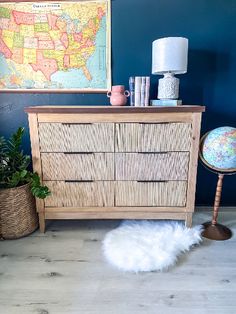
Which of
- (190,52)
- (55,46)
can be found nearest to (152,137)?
(190,52)

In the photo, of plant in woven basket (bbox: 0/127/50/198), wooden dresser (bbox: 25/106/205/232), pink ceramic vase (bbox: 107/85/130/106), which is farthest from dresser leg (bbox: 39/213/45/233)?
pink ceramic vase (bbox: 107/85/130/106)

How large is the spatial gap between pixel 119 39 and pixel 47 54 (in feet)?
1.93

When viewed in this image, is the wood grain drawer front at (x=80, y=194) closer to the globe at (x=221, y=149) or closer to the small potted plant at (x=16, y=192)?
the small potted plant at (x=16, y=192)

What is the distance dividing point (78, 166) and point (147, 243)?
0.69m

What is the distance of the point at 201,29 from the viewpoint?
185 centimetres

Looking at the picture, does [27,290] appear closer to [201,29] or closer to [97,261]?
[97,261]

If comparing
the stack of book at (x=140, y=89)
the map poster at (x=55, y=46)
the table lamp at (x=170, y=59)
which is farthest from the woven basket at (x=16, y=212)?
the table lamp at (x=170, y=59)

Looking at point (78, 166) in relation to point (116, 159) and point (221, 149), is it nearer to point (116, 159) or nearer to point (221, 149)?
point (116, 159)

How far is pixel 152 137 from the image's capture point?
5.22 feet

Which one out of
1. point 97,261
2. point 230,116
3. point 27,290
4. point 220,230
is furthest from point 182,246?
point 230,116

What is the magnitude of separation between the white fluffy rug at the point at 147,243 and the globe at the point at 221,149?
1.73 ft

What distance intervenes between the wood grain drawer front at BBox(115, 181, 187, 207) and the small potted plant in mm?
514

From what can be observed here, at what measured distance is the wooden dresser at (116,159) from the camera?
61.5 inches

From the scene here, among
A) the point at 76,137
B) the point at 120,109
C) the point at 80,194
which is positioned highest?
the point at 120,109
